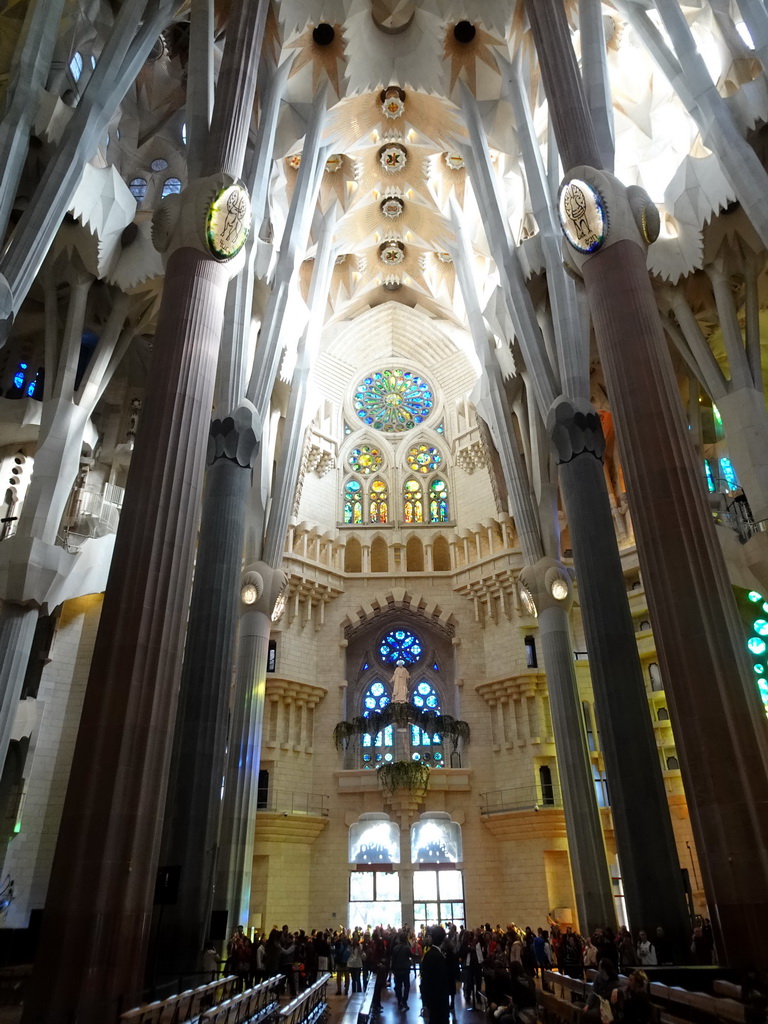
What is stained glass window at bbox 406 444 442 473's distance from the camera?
97.8 ft

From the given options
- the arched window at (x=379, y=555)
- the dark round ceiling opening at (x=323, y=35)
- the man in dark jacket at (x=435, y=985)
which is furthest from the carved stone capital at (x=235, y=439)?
the arched window at (x=379, y=555)

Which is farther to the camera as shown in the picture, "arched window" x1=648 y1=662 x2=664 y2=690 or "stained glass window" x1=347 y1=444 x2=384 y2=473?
"stained glass window" x1=347 y1=444 x2=384 y2=473

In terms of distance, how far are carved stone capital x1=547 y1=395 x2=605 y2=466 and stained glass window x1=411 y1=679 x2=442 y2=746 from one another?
1311 centimetres

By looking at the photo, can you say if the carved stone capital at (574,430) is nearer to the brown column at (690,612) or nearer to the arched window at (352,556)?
the brown column at (690,612)

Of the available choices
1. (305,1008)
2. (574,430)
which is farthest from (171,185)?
(305,1008)

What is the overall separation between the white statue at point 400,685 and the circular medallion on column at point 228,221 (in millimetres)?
17306

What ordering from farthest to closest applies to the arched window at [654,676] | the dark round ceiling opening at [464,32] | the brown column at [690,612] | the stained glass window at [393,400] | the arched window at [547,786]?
1. the stained glass window at [393,400]
2. the arched window at [654,676]
3. the arched window at [547,786]
4. the dark round ceiling opening at [464,32]
5. the brown column at [690,612]

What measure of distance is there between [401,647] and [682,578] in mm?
19211

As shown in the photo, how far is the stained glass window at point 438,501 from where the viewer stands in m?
28.7

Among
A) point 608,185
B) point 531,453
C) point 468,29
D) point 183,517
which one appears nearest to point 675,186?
point 608,185

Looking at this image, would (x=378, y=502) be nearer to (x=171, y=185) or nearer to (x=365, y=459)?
(x=365, y=459)

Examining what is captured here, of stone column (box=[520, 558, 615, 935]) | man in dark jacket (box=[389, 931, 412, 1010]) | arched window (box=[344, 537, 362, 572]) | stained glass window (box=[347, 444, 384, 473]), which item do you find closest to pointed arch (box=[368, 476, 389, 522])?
stained glass window (box=[347, 444, 384, 473])

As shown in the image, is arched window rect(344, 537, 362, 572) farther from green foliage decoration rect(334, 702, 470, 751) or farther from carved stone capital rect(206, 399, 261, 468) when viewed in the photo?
carved stone capital rect(206, 399, 261, 468)

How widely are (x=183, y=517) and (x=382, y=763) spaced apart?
1698 centimetres
